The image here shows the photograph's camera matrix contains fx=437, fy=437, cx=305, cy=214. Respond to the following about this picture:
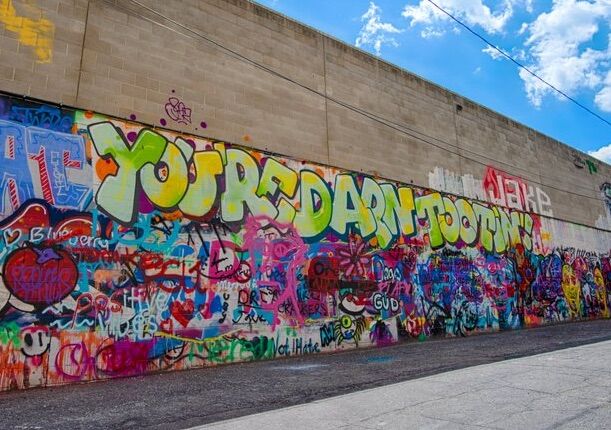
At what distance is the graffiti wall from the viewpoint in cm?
702

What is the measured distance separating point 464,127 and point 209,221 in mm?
11396

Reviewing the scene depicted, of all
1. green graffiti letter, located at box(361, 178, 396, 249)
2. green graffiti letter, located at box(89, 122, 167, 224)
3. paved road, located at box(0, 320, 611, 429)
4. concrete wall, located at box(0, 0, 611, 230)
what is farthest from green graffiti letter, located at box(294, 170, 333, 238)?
green graffiti letter, located at box(89, 122, 167, 224)

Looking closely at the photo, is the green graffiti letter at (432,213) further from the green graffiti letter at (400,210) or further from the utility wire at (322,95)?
the utility wire at (322,95)

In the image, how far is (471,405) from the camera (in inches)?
183

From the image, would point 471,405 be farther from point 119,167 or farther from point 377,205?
point 377,205

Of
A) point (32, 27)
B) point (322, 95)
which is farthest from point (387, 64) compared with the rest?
point (32, 27)

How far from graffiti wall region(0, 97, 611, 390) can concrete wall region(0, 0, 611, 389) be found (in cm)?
3

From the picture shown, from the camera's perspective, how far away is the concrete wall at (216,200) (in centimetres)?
725

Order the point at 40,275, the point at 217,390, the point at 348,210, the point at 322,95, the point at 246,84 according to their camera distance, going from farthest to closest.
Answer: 1. the point at 322,95
2. the point at 348,210
3. the point at 246,84
4. the point at 40,275
5. the point at 217,390

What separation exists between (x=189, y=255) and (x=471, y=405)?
18.9ft

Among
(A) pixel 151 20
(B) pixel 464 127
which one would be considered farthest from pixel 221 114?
(B) pixel 464 127

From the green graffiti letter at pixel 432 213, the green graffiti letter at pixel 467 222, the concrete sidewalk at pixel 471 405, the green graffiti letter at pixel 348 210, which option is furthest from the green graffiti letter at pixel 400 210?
the concrete sidewalk at pixel 471 405

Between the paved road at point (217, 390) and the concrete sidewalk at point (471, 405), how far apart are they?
47cm

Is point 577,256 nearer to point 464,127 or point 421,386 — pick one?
point 464,127
